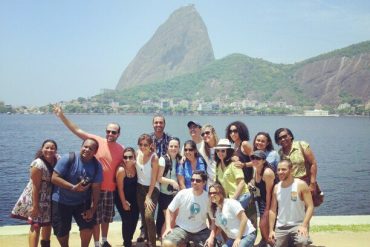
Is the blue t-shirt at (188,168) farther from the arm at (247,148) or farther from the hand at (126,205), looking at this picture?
the hand at (126,205)

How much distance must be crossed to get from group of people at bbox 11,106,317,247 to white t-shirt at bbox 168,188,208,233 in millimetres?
14

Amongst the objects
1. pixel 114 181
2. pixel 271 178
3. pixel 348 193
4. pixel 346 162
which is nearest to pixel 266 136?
pixel 271 178

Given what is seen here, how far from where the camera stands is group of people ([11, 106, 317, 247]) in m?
5.91

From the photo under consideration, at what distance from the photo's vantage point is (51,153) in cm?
604

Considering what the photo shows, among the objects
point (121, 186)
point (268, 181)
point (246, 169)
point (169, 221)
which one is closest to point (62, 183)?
point (121, 186)

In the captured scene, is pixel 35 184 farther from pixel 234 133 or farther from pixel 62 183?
pixel 234 133

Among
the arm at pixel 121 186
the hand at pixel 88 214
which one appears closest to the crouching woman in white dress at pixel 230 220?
the arm at pixel 121 186

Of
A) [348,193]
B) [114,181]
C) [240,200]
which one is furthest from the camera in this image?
[348,193]

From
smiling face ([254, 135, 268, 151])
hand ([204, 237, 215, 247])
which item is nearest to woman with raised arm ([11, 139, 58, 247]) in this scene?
hand ([204, 237, 215, 247])

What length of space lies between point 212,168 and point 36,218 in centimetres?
275

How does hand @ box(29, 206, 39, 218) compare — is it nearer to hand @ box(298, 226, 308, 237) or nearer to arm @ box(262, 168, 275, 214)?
arm @ box(262, 168, 275, 214)

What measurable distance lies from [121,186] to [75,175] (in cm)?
94

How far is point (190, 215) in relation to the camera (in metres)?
6.08

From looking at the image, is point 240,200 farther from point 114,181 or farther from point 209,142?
point 114,181
